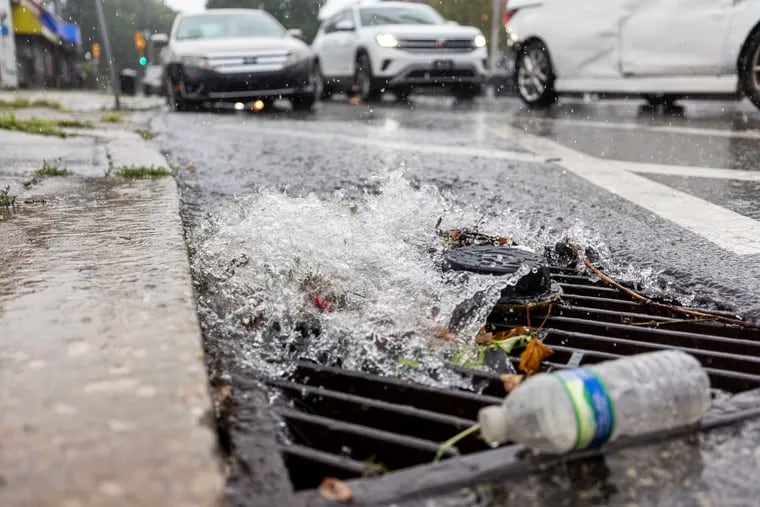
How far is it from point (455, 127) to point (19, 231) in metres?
5.44

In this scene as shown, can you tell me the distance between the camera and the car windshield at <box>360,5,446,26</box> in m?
12.6

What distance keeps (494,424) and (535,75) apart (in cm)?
911

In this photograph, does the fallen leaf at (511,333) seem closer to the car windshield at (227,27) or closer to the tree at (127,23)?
the car windshield at (227,27)

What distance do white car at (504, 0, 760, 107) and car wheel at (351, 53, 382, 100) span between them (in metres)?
2.55

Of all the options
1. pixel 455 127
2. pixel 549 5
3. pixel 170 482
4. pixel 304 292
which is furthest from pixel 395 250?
pixel 549 5

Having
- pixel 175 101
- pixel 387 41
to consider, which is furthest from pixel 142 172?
pixel 387 41

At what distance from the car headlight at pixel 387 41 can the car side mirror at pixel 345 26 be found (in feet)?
3.39

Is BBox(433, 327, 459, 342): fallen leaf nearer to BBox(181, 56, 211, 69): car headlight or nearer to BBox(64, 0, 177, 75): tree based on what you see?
BBox(181, 56, 211, 69): car headlight

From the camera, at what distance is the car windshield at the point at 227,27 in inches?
A: 463

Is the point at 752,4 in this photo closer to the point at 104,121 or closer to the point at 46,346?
the point at 104,121

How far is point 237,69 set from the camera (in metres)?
10.8

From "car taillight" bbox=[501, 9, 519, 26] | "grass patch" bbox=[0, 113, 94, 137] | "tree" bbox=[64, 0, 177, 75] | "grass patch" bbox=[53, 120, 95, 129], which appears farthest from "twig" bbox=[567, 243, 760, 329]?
"tree" bbox=[64, 0, 177, 75]

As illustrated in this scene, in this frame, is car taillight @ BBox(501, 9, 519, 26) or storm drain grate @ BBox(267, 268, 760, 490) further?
car taillight @ BBox(501, 9, 519, 26)

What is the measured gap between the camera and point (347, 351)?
74.2 inches
